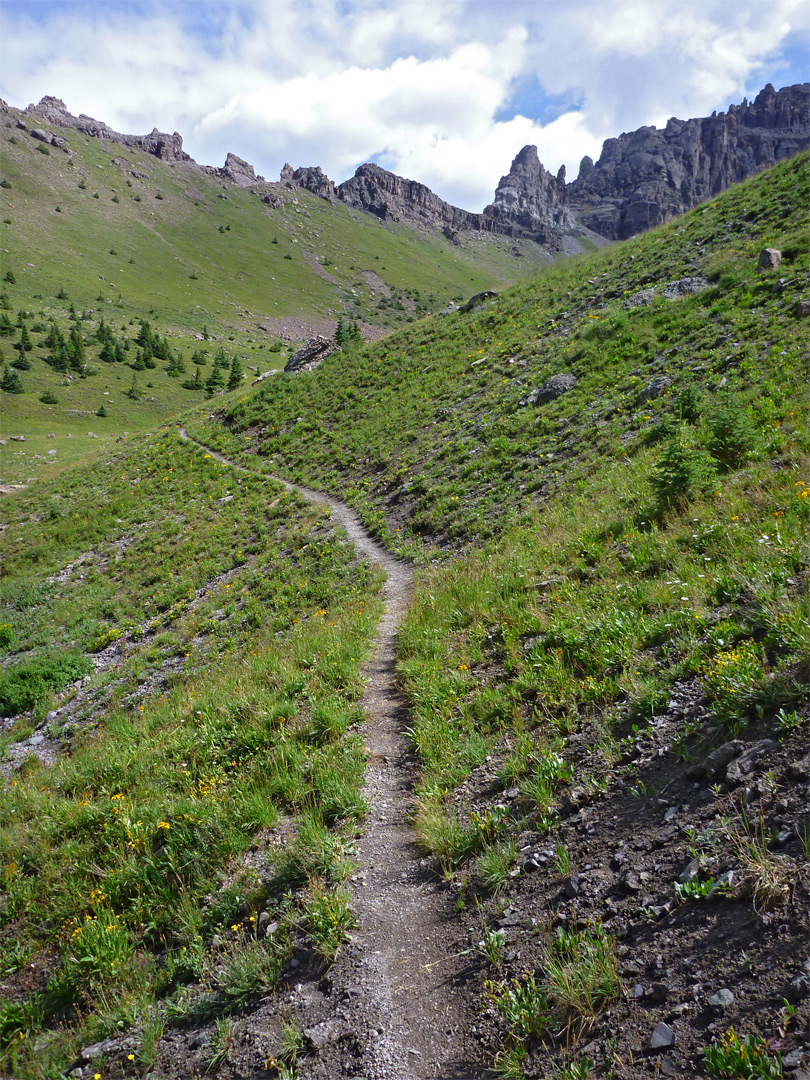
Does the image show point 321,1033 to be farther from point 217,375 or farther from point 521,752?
point 217,375

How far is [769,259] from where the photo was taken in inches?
723

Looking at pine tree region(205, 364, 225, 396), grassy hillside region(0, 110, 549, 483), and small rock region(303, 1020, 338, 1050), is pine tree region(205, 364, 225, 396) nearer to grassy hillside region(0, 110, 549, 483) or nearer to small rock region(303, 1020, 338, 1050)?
grassy hillside region(0, 110, 549, 483)

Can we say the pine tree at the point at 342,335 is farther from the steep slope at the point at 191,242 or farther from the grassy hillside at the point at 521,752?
the steep slope at the point at 191,242

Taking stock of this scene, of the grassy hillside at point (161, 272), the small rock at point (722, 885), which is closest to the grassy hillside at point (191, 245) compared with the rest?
the grassy hillside at point (161, 272)

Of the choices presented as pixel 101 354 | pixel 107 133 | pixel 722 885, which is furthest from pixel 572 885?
pixel 107 133

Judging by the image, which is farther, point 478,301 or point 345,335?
point 345,335

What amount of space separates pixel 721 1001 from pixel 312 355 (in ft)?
147

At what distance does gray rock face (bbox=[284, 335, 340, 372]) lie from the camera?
42.0 m

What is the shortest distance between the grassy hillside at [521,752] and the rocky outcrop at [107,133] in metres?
211

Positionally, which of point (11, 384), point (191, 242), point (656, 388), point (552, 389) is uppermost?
point (191, 242)

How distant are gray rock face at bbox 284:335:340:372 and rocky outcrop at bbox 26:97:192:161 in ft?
586

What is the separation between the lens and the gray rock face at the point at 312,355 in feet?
138

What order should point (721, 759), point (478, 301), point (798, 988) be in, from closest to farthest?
point (798, 988)
point (721, 759)
point (478, 301)

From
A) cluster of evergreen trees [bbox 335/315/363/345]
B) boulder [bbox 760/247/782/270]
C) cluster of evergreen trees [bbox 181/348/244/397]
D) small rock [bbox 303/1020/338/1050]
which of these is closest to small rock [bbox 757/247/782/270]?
boulder [bbox 760/247/782/270]
